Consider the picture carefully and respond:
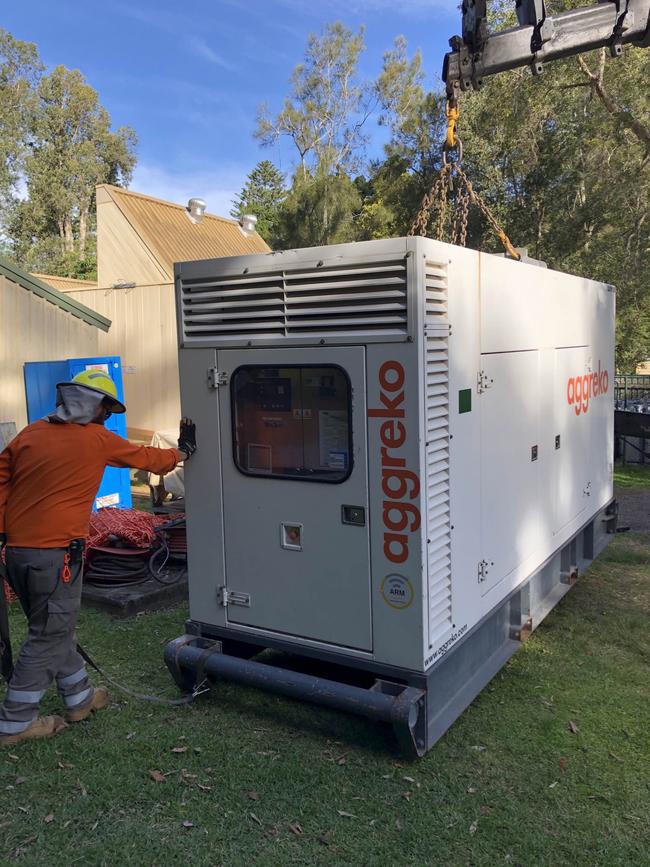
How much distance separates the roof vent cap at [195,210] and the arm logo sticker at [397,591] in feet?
55.2

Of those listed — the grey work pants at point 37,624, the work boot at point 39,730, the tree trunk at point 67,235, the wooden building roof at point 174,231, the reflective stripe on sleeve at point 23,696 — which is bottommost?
the work boot at point 39,730

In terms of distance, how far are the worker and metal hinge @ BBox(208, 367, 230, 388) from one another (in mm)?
574

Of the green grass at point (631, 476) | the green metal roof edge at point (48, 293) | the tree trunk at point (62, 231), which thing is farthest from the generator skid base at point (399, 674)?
the tree trunk at point (62, 231)

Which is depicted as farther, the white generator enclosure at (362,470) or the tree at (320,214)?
the tree at (320,214)

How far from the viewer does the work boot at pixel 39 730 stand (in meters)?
4.05

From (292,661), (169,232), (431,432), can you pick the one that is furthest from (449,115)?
(169,232)

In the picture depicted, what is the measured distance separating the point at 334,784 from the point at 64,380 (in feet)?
25.4

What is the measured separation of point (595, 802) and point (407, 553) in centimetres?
146

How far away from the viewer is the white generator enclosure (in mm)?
3684

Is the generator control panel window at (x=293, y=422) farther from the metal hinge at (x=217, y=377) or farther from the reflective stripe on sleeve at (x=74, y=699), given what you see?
the reflective stripe on sleeve at (x=74, y=699)

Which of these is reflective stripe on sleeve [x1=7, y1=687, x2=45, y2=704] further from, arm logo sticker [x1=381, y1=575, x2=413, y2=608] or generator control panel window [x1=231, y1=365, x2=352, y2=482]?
arm logo sticker [x1=381, y1=575, x2=413, y2=608]

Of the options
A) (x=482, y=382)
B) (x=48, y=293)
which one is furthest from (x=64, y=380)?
(x=482, y=382)

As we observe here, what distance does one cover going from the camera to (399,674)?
379 cm

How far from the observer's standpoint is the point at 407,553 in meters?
3.70
